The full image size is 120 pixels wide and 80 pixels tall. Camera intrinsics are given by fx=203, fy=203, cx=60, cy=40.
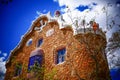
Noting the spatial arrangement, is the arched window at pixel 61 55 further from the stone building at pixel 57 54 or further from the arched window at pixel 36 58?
the arched window at pixel 36 58

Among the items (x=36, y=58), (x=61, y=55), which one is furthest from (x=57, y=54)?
(x=36, y=58)

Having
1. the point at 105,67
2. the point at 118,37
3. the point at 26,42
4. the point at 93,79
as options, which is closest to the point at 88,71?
the point at 93,79

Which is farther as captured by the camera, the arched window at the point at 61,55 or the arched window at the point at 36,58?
the arched window at the point at 36,58

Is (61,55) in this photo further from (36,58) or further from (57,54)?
(36,58)

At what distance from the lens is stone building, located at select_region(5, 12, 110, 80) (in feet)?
25.0

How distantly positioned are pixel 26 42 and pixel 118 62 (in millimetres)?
5860

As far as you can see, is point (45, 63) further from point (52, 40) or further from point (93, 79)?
point (93, 79)

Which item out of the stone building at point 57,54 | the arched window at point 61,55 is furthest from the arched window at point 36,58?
the arched window at point 61,55

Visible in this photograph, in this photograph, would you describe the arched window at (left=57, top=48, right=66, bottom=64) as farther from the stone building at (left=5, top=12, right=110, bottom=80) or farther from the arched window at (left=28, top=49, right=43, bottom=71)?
the arched window at (left=28, top=49, right=43, bottom=71)

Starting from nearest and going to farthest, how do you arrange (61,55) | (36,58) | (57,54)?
1. (61,55)
2. (57,54)
3. (36,58)

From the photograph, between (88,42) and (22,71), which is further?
(22,71)

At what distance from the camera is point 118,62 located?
261 inches

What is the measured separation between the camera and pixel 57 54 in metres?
8.97

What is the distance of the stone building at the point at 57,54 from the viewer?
7613 millimetres
